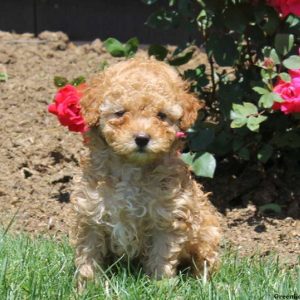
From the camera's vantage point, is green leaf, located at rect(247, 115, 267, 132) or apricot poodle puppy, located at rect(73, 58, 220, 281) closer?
apricot poodle puppy, located at rect(73, 58, 220, 281)

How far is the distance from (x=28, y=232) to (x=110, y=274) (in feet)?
3.97

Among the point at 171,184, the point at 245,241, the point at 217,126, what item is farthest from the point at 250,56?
the point at 171,184

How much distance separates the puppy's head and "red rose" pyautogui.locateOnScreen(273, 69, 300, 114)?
0.78 m

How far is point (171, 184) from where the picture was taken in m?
4.30

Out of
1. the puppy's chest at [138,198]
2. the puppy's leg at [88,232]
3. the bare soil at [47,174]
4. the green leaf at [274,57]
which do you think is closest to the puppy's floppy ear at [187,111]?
the puppy's chest at [138,198]

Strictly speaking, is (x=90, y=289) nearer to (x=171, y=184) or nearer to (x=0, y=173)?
(x=171, y=184)

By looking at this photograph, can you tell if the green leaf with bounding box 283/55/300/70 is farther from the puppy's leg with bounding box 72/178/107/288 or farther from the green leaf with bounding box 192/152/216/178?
the puppy's leg with bounding box 72/178/107/288

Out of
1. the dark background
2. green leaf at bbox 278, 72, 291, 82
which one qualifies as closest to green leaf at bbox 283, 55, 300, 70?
green leaf at bbox 278, 72, 291, 82

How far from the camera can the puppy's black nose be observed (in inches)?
158

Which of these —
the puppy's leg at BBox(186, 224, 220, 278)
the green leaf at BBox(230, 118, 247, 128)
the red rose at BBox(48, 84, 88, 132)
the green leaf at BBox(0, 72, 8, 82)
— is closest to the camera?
the puppy's leg at BBox(186, 224, 220, 278)

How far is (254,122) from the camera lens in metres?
5.08

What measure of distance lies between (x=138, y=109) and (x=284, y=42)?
133 cm

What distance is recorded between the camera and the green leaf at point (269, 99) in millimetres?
4914

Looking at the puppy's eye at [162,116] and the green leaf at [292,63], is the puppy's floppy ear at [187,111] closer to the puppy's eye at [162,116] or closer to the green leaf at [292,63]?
the puppy's eye at [162,116]
